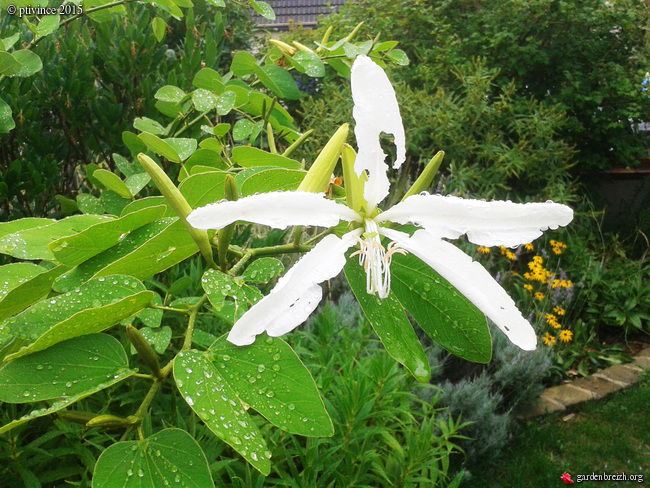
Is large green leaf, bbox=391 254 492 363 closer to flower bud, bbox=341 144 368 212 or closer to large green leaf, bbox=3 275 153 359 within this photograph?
flower bud, bbox=341 144 368 212

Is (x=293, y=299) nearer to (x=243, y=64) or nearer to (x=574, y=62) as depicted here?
(x=243, y=64)

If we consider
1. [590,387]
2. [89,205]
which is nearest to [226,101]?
[89,205]

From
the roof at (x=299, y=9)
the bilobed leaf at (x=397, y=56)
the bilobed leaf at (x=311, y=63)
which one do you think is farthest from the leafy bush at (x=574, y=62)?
the roof at (x=299, y=9)

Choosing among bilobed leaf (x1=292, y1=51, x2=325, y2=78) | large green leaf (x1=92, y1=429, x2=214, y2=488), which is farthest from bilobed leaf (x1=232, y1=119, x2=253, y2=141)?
large green leaf (x1=92, y1=429, x2=214, y2=488)

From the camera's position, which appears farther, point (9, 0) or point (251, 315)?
point (9, 0)

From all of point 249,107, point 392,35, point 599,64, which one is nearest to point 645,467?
point 249,107

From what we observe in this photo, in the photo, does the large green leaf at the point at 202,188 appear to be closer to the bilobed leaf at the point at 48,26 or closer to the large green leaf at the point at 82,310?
the large green leaf at the point at 82,310

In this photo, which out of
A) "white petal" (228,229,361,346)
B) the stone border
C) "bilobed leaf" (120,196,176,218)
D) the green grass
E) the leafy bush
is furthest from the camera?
the leafy bush

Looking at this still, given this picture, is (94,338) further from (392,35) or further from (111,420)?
(392,35)
